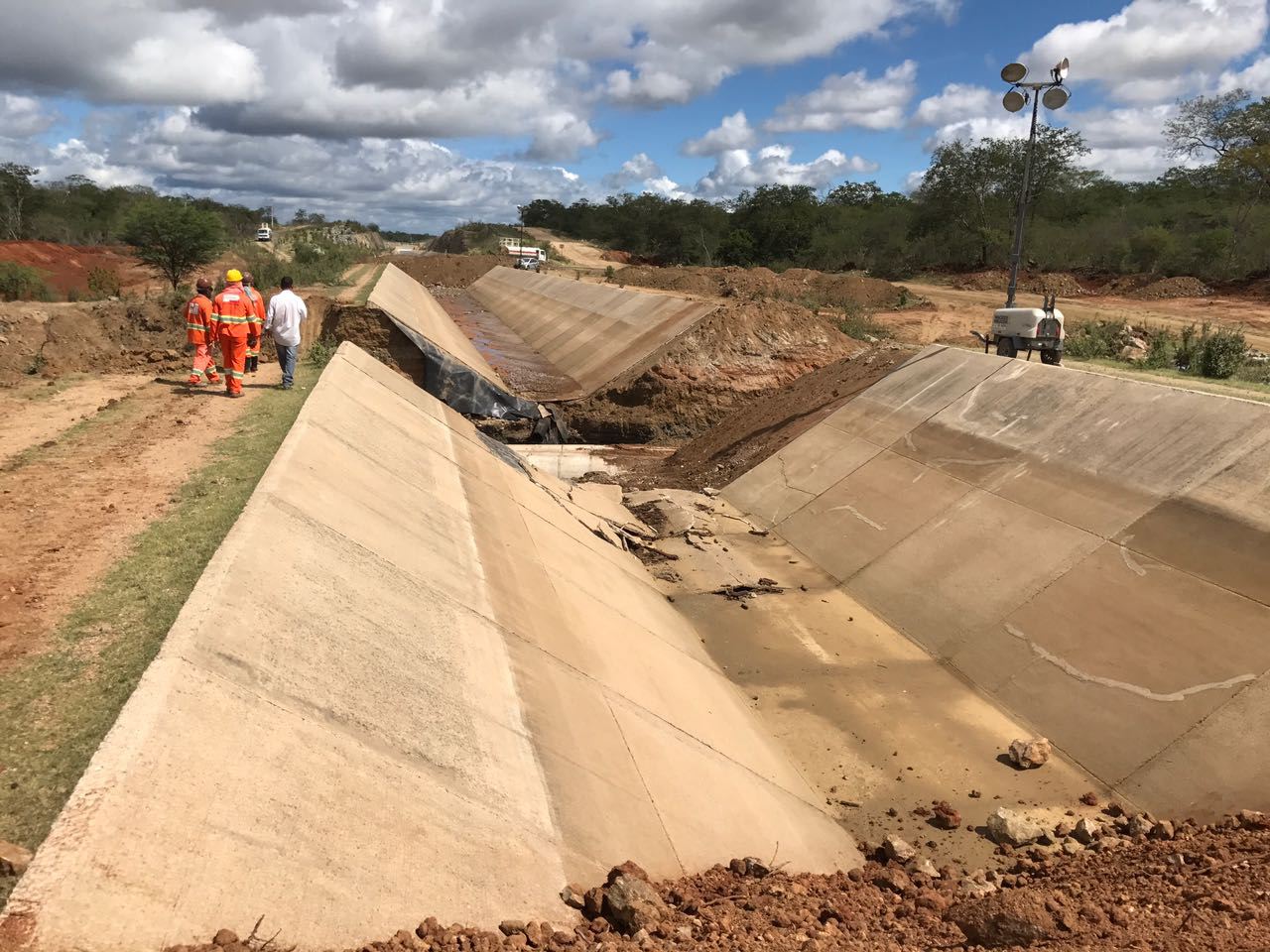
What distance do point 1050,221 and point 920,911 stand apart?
53.8 meters

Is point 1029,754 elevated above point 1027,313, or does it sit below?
below

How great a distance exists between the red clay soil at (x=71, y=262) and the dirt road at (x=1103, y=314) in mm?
33974

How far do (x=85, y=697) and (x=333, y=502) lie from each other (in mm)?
2788

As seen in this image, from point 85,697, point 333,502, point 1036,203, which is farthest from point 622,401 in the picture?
point 1036,203

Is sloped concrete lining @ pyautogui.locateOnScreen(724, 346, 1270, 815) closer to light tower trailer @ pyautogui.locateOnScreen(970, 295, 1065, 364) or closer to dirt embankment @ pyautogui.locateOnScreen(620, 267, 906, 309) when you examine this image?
light tower trailer @ pyautogui.locateOnScreen(970, 295, 1065, 364)

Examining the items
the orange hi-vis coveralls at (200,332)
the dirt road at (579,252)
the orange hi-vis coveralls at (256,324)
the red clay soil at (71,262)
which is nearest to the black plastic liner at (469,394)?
the orange hi-vis coveralls at (256,324)

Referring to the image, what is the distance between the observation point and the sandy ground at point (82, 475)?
541 centimetres

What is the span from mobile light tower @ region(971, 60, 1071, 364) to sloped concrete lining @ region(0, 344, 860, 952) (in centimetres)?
920

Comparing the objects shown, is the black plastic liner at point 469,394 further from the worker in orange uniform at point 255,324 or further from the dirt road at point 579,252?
the dirt road at point 579,252

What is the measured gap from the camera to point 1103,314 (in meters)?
28.4

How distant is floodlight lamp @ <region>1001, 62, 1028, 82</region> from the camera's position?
45.4 ft

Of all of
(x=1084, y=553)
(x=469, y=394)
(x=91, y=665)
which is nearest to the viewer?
(x=91, y=665)

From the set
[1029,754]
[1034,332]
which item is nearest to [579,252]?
[1034,332]

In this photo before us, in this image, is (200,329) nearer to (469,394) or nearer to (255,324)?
(255,324)
